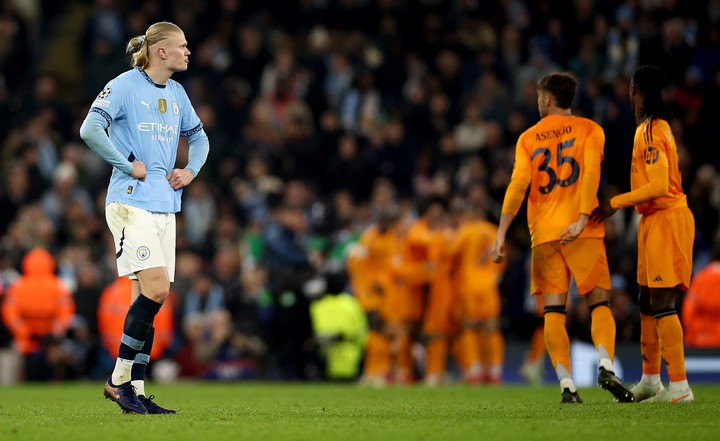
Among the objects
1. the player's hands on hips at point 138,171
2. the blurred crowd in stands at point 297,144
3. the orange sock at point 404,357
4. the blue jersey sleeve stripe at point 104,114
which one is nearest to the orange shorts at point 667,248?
the player's hands on hips at point 138,171

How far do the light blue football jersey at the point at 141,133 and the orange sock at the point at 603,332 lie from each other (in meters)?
3.31

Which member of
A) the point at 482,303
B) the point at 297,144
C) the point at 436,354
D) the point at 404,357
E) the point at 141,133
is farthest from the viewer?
the point at 297,144

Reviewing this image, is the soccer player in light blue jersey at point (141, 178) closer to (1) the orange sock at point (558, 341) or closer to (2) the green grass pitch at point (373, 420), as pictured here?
(2) the green grass pitch at point (373, 420)

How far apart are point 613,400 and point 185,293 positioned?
1011cm

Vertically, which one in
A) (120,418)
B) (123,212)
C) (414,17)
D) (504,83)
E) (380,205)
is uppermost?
(414,17)

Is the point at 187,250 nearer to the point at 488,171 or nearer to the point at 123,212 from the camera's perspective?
the point at 488,171

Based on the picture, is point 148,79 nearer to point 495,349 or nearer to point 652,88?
point 652,88

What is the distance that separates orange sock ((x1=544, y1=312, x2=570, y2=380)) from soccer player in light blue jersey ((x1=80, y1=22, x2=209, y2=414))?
2921mm

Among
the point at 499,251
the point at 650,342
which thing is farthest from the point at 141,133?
the point at 650,342

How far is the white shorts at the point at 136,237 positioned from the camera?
25.7 ft

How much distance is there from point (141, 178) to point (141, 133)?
33cm

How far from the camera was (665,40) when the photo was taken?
17.9 meters

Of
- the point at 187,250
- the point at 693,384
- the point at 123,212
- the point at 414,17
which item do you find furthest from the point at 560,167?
the point at 414,17

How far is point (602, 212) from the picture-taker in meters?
9.27
